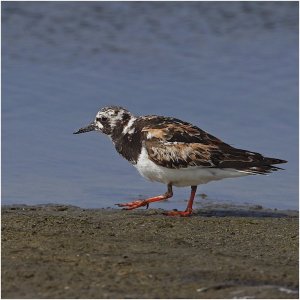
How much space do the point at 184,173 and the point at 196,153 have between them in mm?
222

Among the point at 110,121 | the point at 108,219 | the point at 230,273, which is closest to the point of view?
the point at 230,273

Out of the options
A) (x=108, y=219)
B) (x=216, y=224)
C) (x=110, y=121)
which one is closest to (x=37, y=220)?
(x=108, y=219)

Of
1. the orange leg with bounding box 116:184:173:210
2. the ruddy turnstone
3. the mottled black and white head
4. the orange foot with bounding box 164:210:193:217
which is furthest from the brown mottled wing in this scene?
the mottled black and white head

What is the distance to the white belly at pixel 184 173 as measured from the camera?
895cm

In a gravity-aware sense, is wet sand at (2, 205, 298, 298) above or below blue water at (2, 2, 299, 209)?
below

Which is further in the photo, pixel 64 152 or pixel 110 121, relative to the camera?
pixel 64 152

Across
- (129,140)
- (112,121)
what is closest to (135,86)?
(112,121)

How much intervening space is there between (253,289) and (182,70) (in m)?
7.91

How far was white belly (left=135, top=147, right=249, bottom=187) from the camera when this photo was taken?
895 centimetres

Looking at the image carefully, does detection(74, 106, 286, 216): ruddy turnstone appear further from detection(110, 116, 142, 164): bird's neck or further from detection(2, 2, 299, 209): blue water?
detection(2, 2, 299, 209): blue water

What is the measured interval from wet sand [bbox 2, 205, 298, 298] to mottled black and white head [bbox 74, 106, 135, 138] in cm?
114

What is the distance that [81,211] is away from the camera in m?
8.72

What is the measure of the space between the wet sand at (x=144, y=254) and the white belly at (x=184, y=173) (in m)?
0.34

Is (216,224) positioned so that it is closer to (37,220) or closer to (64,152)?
(37,220)
